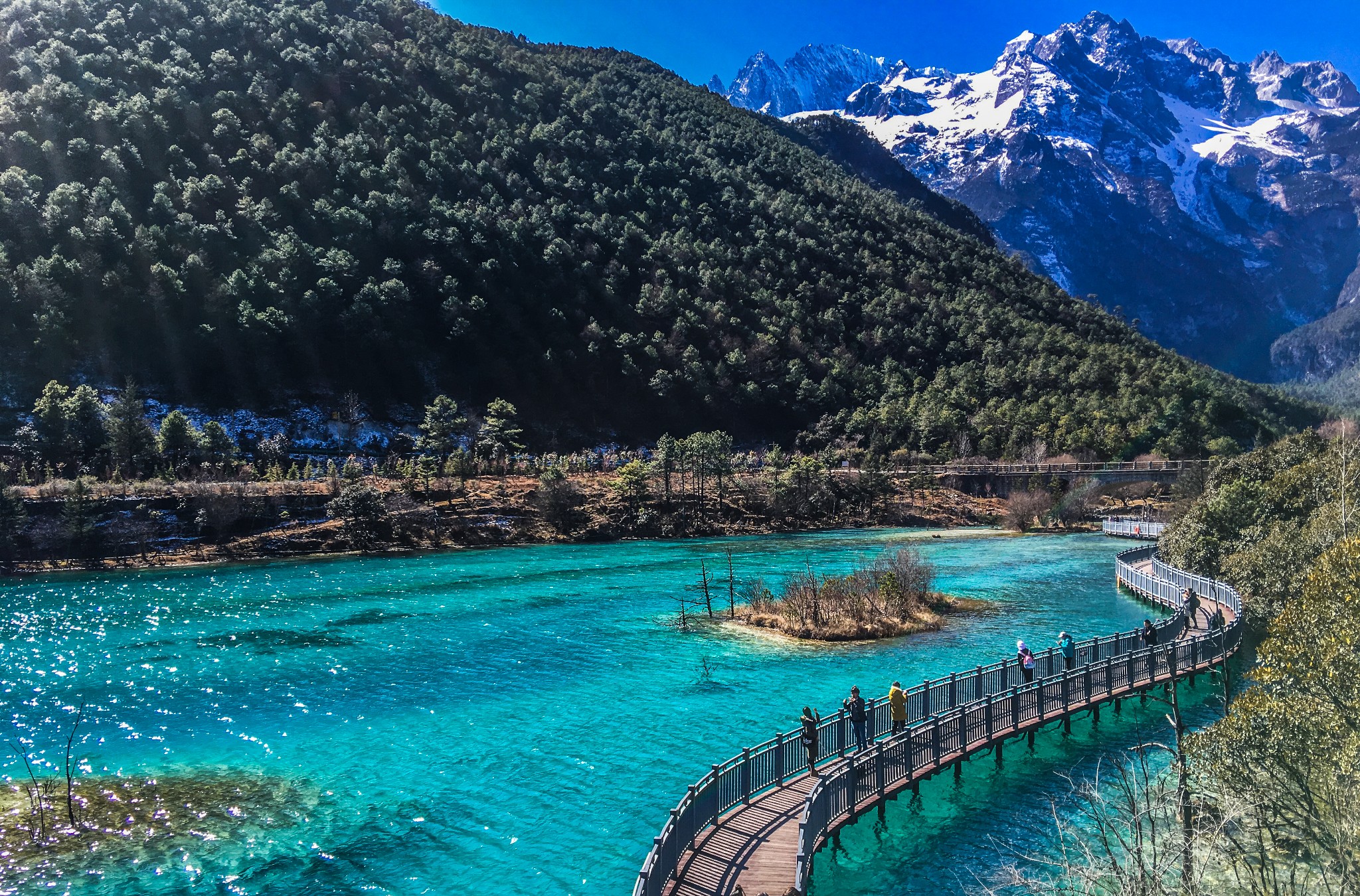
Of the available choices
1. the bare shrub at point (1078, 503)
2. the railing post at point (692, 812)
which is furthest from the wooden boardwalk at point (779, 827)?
the bare shrub at point (1078, 503)

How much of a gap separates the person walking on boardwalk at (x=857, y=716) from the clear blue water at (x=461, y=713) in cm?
172

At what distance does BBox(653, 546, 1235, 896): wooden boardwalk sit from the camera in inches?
547

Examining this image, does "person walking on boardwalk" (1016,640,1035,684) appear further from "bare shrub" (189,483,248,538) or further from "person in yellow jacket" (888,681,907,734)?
"bare shrub" (189,483,248,538)

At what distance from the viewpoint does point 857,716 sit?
65.5 feet

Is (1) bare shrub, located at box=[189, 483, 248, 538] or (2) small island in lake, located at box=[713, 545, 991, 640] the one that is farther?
(1) bare shrub, located at box=[189, 483, 248, 538]

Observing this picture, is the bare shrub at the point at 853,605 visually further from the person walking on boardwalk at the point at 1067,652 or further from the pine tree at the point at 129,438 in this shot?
the pine tree at the point at 129,438

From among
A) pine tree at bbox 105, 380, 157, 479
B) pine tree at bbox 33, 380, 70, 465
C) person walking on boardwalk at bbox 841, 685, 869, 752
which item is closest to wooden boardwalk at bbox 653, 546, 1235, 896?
person walking on boardwalk at bbox 841, 685, 869, 752

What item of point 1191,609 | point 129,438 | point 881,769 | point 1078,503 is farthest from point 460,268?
point 881,769

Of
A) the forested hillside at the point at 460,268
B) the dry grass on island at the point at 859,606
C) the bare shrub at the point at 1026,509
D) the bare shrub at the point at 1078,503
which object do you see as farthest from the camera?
the forested hillside at the point at 460,268

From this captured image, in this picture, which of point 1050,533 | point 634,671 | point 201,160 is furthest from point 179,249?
point 1050,533

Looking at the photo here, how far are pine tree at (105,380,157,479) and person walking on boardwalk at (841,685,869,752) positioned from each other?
2678 inches

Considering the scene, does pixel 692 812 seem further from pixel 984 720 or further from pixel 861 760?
pixel 984 720

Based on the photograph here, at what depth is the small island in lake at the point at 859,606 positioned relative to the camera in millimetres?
36094

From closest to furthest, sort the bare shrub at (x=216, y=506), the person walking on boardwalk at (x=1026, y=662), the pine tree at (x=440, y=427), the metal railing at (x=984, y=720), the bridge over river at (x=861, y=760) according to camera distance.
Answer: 1. the bridge over river at (x=861, y=760)
2. the metal railing at (x=984, y=720)
3. the person walking on boardwalk at (x=1026, y=662)
4. the bare shrub at (x=216, y=506)
5. the pine tree at (x=440, y=427)
